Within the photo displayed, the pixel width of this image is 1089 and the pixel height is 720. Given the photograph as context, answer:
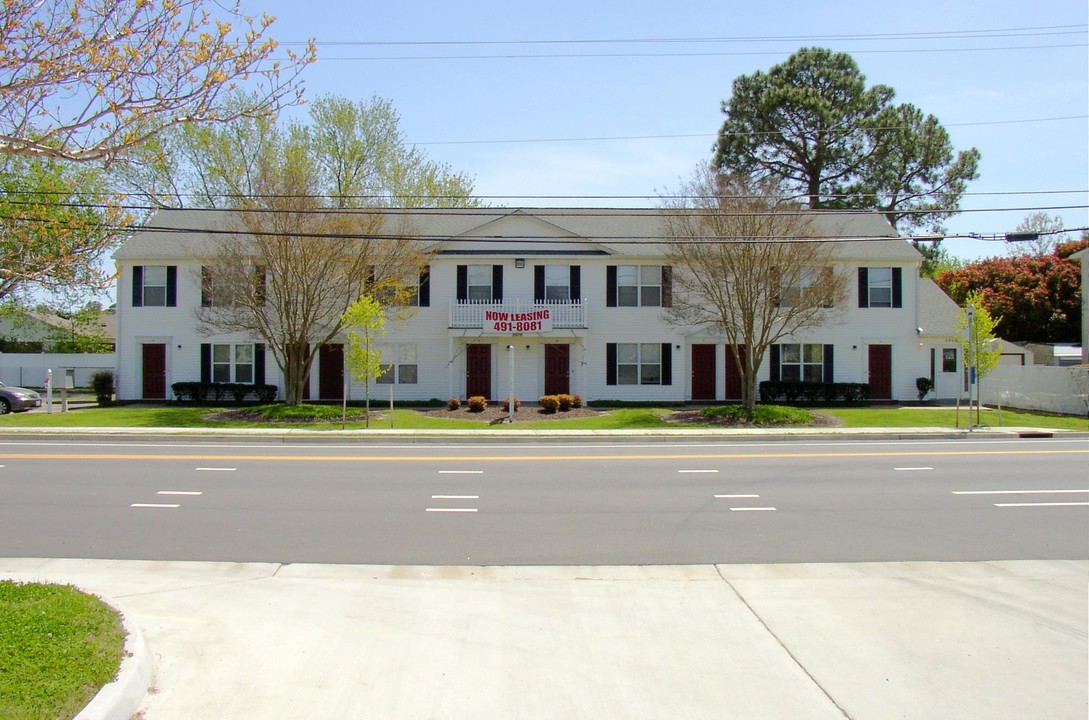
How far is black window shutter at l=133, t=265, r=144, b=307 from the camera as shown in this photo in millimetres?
31812

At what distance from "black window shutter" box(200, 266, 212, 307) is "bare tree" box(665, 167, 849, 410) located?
1612 cm

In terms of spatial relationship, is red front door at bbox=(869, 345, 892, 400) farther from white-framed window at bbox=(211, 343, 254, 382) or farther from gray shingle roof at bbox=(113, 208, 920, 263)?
white-framed window at bbox=(211, 343, 254, 382)

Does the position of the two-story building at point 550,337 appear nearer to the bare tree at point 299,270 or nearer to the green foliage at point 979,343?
the bare tree at point 299,270

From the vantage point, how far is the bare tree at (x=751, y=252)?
2508cm

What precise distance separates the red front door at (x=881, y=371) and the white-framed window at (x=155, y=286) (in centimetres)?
2821

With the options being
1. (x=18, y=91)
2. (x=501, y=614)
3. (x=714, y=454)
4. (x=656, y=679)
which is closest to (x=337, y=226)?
(x=714, y=454)

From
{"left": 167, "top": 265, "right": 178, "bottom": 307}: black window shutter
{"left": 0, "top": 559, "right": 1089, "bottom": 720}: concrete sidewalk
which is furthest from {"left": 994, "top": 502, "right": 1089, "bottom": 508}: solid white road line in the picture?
{"left": 167, "top": 265, "right": 178, "bottom": 307}: black window shutter

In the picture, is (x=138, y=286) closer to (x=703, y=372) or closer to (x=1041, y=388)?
(x=703, y=372)

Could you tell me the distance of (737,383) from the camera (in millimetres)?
32031

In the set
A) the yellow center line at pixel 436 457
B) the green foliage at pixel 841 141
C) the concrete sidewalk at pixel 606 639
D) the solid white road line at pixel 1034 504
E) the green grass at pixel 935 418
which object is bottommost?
the concrete sidewalk at pixel 606 639

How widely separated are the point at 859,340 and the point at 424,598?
2858 centimetres

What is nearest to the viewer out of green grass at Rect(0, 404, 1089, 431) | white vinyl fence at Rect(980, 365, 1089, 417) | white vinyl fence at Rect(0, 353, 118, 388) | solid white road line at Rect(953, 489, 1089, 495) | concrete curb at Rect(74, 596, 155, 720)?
concrete curb at Rect(74, 596, 155, 720)

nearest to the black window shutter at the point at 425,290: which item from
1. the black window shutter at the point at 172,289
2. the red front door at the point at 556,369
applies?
the red front door at the point at 556,369

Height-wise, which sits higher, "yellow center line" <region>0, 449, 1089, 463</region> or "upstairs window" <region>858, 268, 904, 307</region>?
"upstairs window" <region>858, 268, 904, 307</region>
